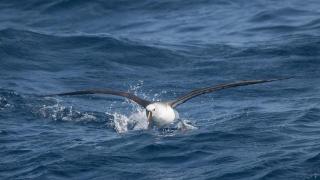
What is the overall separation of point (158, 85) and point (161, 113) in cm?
371

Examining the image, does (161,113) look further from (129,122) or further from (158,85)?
(158,85)

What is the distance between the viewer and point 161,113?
633 inches

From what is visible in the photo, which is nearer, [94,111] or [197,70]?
[94,111]

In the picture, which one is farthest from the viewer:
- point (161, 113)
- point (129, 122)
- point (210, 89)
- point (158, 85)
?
point (158, 85)

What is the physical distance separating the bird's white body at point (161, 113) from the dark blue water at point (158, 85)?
30 centimetres

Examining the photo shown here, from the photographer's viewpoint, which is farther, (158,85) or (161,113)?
(158,85)

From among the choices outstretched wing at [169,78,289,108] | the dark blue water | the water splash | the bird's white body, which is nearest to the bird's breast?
the bird's white body

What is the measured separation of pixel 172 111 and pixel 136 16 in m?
11.0

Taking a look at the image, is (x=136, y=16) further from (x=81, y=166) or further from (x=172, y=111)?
(x=81, y=166)

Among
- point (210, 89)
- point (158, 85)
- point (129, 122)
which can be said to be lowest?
point (129, 122)

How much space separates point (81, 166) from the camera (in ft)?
46.6

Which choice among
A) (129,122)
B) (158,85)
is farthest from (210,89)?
(158,85)

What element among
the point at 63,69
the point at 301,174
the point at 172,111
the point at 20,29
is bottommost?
the point at 301,174

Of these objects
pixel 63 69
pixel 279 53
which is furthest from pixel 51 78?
pixel 279 53
